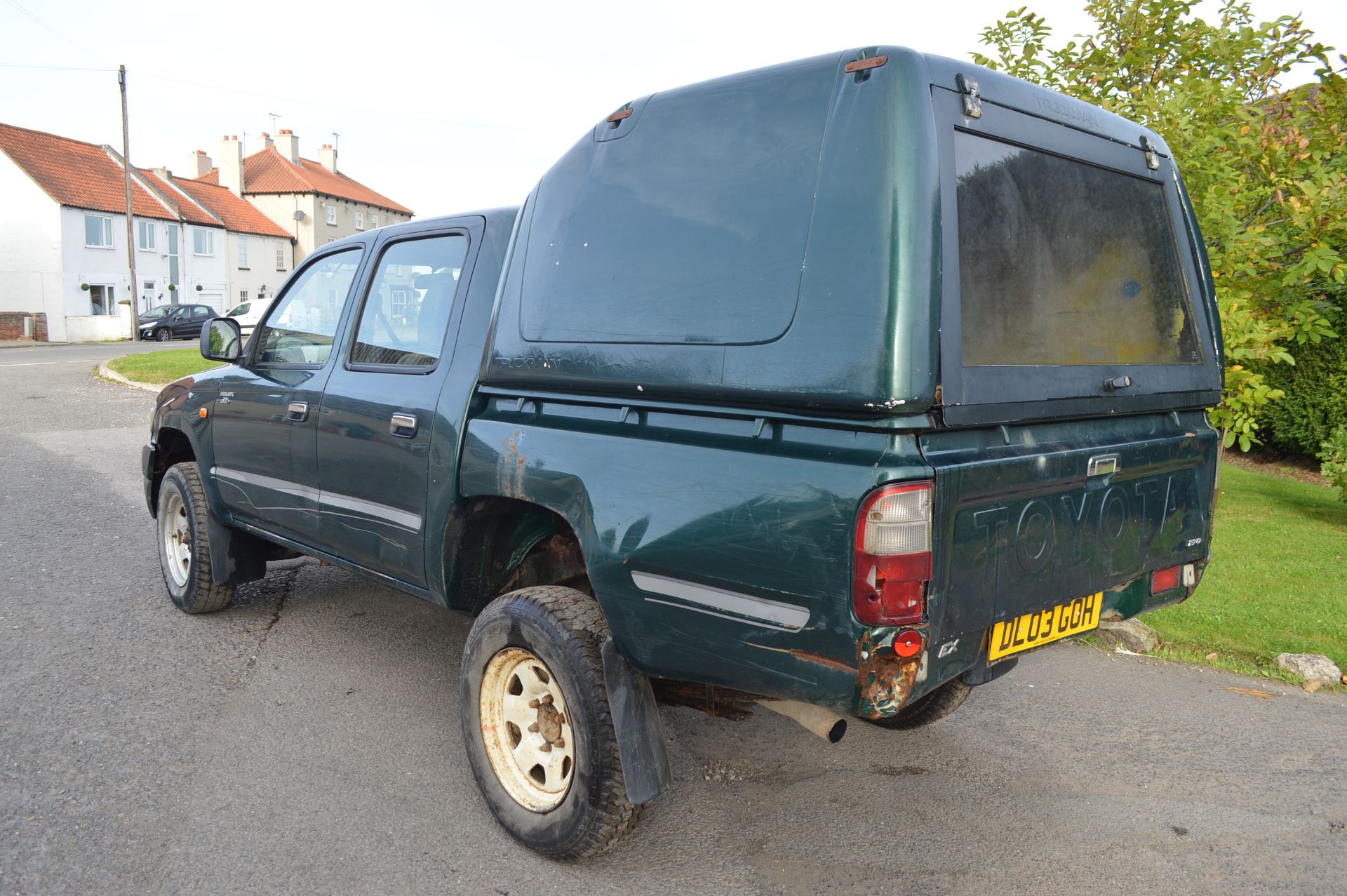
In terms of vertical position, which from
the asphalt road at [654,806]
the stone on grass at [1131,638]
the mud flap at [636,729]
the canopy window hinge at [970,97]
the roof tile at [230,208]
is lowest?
the asphalt road at [654,806]

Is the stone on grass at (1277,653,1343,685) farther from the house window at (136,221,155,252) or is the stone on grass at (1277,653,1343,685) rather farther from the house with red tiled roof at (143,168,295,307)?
the house with red tiled roof at (143,168,295,307)

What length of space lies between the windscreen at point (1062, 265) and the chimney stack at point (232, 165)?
2481 inches

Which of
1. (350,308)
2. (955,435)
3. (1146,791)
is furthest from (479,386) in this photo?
(1146,791)

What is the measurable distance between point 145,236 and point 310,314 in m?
48.3

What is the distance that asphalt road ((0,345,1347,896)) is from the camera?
2996mm

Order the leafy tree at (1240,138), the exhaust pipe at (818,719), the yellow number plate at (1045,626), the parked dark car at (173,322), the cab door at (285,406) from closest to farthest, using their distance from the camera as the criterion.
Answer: the yellow number plate at (1045,626) < the exhaust pipe at (818,719) < the cab door at (285,406) < the leafy tree at (1240,138) < the parked dark car at (173,322)

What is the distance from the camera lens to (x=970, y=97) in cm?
264

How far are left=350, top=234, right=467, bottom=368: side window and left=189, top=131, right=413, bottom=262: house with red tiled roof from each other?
191 feet

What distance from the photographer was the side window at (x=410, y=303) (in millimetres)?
3789

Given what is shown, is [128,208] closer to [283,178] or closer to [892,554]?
[283,178]

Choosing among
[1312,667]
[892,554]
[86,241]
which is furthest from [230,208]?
[892,554]

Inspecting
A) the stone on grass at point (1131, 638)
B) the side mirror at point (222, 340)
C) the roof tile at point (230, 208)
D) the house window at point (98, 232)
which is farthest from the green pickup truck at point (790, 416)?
the roof tile at point (230, 208)

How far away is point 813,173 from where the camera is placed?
2.58m

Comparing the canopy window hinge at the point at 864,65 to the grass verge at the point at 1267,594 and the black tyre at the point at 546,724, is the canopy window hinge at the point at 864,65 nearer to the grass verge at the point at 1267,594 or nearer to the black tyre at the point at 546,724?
the black tyre at the point at 546,724
